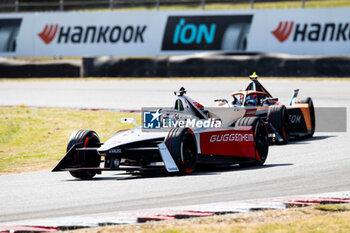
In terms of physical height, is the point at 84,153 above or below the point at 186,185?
above

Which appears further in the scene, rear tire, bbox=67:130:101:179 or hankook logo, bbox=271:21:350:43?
hankook logo, bbox=271:21:350:43

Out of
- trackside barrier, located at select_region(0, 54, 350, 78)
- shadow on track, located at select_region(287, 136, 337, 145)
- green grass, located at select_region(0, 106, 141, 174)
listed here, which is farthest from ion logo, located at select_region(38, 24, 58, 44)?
shadow on track, located at select_region(287, 136, 337, 145)

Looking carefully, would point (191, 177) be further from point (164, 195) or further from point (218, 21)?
point (218, 21)

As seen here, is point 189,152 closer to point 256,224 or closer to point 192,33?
point 256,224

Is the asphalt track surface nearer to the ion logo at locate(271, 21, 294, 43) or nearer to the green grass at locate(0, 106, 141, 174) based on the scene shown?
the green grass at locate(0, 106, 141, 174)

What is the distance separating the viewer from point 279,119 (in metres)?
13.4

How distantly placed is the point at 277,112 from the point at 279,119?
0.16m

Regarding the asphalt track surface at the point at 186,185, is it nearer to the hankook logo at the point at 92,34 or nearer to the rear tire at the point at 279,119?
the rear tire at the point at 279,119

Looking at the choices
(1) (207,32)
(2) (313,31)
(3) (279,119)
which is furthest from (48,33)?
(3) (279,119)

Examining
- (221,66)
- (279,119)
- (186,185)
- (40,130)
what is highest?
(221,66)

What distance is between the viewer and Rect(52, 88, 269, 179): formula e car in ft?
31.8

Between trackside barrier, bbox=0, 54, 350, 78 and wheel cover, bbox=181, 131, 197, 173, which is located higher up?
trackside barrier, bbox=0, 54, 350, 78

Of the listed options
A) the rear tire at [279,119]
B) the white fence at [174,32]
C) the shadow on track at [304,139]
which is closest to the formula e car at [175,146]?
the rear tire at [279,119]

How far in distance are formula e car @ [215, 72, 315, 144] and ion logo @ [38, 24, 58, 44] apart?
19.4 metres
